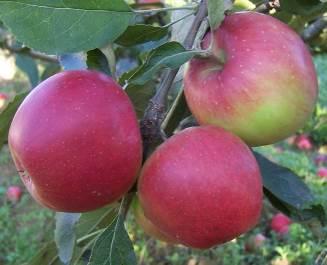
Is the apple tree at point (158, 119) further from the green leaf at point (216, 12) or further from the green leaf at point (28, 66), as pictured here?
the green leaf at point (28, 66)

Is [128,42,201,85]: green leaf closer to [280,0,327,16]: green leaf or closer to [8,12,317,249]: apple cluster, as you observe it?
[8,12,317,249]: apple cluster

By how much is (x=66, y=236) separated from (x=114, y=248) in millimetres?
162

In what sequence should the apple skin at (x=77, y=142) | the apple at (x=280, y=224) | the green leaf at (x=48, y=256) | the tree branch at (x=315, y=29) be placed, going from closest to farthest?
the apple skin at (x=77, y=142), the green leaf at (x=48, y=256), the tree branch at (x=315, y=29), the apple at (x=280, y=224)

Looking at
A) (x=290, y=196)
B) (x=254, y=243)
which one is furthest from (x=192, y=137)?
(x=254, y=243)

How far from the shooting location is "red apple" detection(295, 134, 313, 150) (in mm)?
3662

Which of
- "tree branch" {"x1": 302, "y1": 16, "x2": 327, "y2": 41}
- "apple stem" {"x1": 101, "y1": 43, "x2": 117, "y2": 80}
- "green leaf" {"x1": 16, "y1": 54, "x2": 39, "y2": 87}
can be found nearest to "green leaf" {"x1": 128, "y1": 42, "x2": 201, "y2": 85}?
"apple stem" {"x1": 101, "y1": 43, "x2": 117, "y2": 80}

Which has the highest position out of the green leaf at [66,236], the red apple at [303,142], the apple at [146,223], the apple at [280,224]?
the apple at [146,223]

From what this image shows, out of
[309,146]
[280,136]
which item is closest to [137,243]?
[309,146]

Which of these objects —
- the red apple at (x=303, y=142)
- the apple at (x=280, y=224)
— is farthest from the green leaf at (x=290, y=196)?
the red apple at (x=303, y=142)

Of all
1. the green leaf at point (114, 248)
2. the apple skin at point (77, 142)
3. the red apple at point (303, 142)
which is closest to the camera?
the apple skin at point (77, 142)

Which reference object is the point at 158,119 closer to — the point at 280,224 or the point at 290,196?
the point at 290,196

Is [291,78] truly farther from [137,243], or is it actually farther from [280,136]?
[137,243]

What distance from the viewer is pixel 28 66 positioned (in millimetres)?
1645

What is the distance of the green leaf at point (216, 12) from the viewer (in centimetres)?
60
